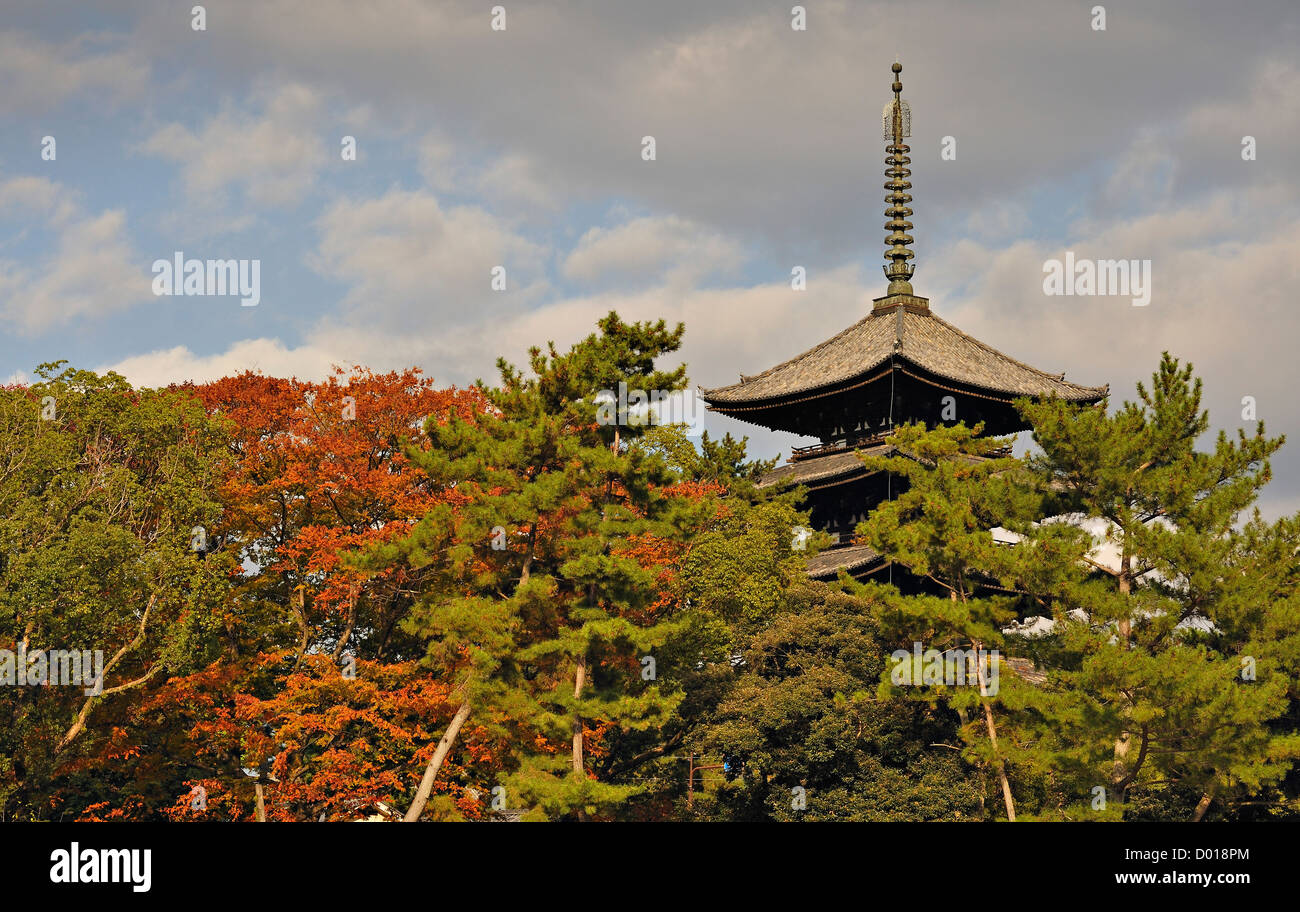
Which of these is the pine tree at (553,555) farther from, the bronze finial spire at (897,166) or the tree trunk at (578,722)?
the bronze finial spire at (897,166)

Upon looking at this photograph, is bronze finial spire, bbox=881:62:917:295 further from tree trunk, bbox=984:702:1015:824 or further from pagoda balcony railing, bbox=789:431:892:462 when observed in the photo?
tree trunk, bbox=984:702:1015:824

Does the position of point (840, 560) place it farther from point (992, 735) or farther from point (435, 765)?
point (435, 765)

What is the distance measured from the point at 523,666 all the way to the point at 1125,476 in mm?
12313

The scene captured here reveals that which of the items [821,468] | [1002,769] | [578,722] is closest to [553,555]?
[578,722]

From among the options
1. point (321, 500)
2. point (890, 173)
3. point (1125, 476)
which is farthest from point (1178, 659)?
point (890, 173)

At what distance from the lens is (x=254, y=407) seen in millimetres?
32281

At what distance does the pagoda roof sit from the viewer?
37.8 metres

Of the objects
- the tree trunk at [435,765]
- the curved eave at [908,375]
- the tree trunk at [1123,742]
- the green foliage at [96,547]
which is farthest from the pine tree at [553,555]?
the curved eave at [908,375]

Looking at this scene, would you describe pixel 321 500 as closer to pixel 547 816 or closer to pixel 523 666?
pixel 523 666

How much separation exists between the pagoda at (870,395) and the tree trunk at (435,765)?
460 inches

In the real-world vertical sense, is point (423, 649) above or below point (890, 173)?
below

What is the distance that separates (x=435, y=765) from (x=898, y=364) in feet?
55.6

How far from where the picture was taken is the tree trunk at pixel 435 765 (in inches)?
1038
